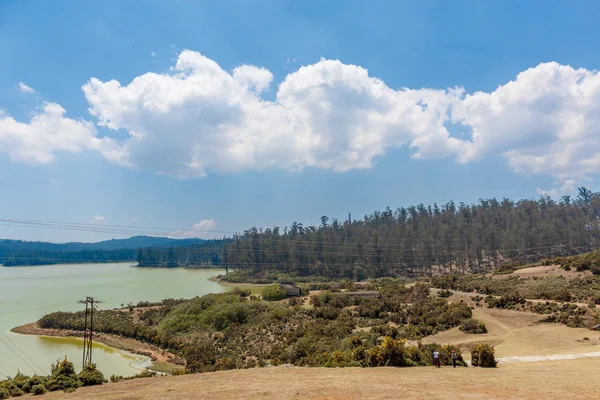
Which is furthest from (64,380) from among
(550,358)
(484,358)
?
(550,358)

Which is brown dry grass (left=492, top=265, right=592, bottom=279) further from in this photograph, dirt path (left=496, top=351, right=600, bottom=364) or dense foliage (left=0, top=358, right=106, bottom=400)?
dense foliage (left=0, top=358, right=106, bottom=400)

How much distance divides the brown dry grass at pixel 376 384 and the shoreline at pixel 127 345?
50.3ft

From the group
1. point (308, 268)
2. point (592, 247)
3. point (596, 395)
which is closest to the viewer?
point (596, 395)

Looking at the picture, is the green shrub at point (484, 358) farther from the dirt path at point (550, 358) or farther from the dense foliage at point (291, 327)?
the dense foliage at point (291, 327)

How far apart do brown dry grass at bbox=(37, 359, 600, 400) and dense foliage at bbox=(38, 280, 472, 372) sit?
12.0ft

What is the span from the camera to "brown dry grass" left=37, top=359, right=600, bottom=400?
13.7m

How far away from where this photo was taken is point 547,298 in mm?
39250

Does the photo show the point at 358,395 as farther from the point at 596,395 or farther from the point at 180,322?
the point at 180,322

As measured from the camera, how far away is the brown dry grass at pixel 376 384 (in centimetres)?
1369

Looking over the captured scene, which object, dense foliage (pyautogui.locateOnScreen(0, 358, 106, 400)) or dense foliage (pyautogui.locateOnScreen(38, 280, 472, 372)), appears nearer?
dense foliage (pyautogui.locateOnScreen(0, 358, 106, 400))

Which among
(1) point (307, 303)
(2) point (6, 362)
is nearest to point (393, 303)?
(1) point (307, 303)

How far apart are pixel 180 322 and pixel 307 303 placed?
17.8 metres

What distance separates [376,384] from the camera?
15492 millimetres

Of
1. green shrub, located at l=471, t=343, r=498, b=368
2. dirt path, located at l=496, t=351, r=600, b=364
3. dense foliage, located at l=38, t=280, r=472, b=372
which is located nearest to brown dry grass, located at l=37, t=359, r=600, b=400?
green shrub, located at l=471, t=343, r=498, b=368
